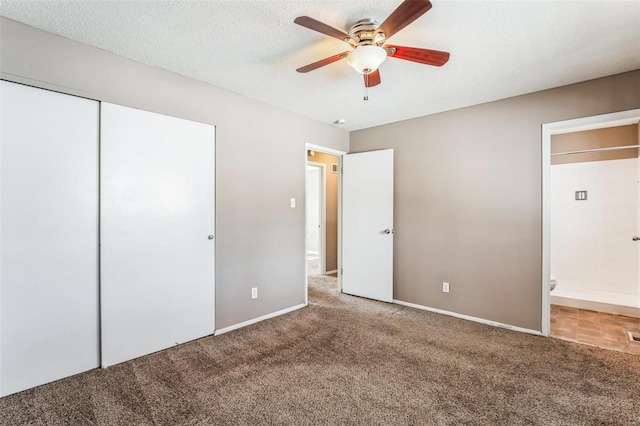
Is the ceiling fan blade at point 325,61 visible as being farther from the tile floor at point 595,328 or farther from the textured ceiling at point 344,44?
the tile floor at point 595,328

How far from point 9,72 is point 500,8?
3069 mm

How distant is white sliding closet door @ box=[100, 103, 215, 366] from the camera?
91.3 inches

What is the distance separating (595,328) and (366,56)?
363cm

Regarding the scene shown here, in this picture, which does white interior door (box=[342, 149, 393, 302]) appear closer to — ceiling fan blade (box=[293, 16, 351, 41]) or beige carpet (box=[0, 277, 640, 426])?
beige carpet (box=[0, 277, 640, 426])

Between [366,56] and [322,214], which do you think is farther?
[322,214]

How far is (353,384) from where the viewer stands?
6.91ft

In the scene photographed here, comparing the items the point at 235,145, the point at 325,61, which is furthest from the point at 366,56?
the point at 235,145

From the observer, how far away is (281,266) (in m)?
3.59

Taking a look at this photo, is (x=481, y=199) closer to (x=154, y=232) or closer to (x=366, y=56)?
(x=366, y=56)

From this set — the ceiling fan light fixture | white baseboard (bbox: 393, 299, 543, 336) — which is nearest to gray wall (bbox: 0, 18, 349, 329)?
white baseboard (bbox: 393, 299, 543, 336)

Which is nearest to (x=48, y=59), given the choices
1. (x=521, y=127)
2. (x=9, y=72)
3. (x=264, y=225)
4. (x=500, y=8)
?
(x=9, y=72)

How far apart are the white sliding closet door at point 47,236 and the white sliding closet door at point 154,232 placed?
109 mm

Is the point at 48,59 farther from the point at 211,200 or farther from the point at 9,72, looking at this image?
the point at 211,200

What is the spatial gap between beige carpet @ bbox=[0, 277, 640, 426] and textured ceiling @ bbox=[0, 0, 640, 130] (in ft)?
7.93
